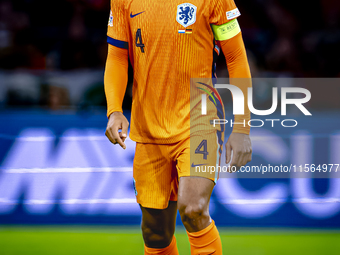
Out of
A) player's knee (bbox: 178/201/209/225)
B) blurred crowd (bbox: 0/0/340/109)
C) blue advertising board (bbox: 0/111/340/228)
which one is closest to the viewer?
player's knee (bbox: 178/201/209/225)

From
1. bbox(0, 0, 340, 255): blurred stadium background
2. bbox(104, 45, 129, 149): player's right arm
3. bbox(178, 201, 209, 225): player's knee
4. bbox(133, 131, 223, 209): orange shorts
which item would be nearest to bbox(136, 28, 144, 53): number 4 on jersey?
bbox(104, 45, 129, 149): player's right arm

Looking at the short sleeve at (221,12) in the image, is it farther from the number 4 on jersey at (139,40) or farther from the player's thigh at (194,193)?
the player's thigh at (194,193)

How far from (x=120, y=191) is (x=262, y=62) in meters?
2.72

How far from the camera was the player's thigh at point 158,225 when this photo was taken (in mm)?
2170

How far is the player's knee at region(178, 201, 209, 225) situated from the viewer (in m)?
1.88

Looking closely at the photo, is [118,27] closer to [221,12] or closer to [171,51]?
[171,51]

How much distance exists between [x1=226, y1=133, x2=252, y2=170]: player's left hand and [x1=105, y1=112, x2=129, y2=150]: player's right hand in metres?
0.49

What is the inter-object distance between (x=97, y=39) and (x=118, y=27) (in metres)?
3.36

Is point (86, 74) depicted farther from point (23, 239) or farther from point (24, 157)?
point (23, 239)

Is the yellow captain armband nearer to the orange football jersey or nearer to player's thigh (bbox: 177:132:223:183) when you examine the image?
the orange football jersey

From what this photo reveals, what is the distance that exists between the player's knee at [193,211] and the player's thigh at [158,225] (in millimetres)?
268

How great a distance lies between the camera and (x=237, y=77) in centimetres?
208

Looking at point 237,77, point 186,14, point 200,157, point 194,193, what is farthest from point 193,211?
point 186,14

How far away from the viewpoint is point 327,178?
3678 millimetres
